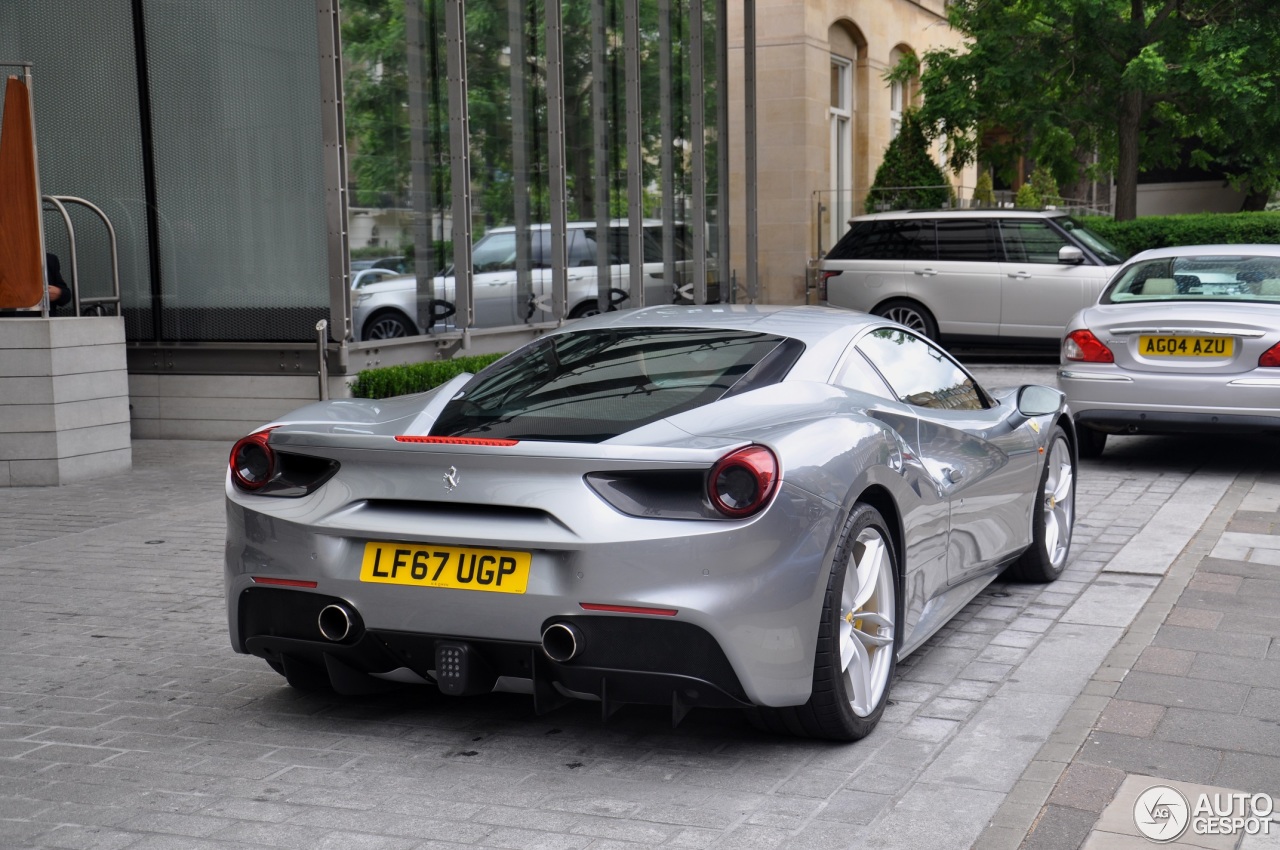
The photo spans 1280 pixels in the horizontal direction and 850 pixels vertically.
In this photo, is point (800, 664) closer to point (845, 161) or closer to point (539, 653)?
point (539, 653)

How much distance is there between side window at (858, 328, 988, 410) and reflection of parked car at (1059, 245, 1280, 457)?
383 centimetres

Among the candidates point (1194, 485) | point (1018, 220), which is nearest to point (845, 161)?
point (1018, 220)

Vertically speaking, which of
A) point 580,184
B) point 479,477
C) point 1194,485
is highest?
point 580,184

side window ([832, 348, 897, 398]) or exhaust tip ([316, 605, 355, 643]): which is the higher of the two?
side window ([832, 348, 897, 398])

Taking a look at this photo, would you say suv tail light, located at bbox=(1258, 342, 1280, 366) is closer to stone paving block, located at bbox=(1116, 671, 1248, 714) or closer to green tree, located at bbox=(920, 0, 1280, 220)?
stone paving block, located at bbox=(1116, 671, 1248, 714)

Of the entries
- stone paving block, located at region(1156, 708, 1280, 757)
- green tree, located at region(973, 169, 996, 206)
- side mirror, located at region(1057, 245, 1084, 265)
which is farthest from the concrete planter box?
green tree, located at region(973, 169, 996, 206)

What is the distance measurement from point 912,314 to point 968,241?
111cm

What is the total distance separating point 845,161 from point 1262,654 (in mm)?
23426

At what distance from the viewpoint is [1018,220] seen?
17.8 m

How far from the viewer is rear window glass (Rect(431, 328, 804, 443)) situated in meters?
4.42

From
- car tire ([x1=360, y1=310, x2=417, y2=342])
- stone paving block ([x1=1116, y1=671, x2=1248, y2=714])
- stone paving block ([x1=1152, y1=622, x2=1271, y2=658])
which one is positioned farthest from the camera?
car tire ([x1=360, y1=310, x2=417, y2=342])

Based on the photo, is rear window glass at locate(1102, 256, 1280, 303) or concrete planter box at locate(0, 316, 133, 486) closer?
concrete planter box at locate(0, 316, 133, 486)

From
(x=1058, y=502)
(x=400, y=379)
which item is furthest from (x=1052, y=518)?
(x=400, y=379)

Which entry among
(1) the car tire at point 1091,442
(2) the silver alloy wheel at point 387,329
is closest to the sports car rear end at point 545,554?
(1) the car tire at point 1091,442
